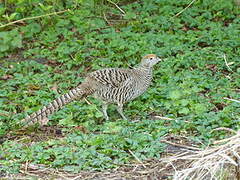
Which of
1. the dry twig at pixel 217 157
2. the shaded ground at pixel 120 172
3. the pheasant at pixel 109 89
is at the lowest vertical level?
the shaded ground at pixel 120 172

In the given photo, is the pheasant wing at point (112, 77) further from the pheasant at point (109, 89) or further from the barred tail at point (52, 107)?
the barred tail at point (52, 107)

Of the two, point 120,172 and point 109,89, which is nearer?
point 120,172

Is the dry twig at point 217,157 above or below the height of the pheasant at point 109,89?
above

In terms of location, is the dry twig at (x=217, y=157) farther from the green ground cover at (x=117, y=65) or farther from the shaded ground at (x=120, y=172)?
the green ground cover at (x=117, y=65)

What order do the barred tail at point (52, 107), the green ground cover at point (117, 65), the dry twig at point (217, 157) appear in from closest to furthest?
the dry twig at point (217, 157), the green ground cover at point (117, 65), the barred tail at point (52, 107)

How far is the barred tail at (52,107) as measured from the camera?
8758mm

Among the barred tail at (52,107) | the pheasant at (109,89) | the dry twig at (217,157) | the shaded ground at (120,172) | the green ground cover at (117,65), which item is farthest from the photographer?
the pheasant at (109,89)

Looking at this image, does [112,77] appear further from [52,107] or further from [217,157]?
[217,157]

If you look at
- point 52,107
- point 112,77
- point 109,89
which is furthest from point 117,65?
point 52,107

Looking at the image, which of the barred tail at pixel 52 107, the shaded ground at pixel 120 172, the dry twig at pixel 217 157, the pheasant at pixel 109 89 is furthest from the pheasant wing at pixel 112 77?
the dry twig at pixel 217 157

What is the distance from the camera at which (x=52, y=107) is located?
29.3 feet

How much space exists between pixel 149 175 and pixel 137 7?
8.17 meters

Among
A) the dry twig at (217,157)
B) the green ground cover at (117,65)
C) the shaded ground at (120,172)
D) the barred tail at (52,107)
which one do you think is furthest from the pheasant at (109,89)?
the dry twig at (217,157)

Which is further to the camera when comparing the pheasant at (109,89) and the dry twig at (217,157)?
the pheasant at (109,89)
